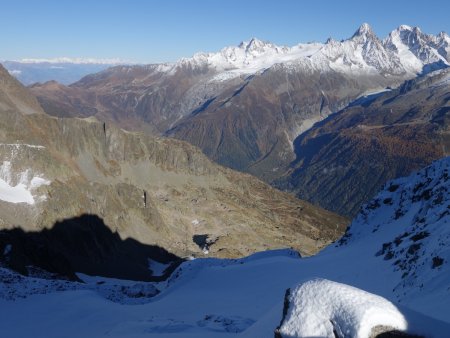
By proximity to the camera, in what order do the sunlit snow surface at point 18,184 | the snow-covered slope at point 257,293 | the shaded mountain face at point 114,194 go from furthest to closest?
the shaded mountain face at point 114,194
the sunlit snow surface at point 18,184
the snow-covered slope at point 257,293

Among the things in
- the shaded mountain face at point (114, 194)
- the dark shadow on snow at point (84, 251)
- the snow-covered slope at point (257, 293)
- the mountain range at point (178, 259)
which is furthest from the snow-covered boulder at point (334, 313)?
the shaded mountain face at point (114, 194)

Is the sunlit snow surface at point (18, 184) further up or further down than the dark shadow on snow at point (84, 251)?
further up

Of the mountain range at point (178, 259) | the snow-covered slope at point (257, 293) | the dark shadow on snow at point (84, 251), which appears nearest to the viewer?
the mountain range at point (178, 259)

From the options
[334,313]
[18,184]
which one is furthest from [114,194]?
[334,313]

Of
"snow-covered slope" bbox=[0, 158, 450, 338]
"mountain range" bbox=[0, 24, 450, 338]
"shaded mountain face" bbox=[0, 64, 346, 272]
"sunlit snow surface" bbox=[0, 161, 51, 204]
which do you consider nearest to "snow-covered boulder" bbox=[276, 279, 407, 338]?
"mountain range" bbox=[0, 24, 450, 338]

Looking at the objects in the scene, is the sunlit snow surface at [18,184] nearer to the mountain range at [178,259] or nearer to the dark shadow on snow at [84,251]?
the mountain range at [178,259]

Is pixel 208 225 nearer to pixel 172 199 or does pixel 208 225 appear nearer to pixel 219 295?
pixel 172 199

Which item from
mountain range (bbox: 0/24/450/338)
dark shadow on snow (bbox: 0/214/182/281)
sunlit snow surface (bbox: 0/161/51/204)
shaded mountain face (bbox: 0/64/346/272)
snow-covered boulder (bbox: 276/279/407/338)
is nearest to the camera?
snow-covered boulder (bbox: 276/279/407/338)

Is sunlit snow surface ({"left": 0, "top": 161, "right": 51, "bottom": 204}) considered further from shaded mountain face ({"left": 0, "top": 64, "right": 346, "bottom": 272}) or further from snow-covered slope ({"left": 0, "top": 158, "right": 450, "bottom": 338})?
snow-covered slope ({"left": 0, "top": 158, "right": 450, "bottom": 338})
